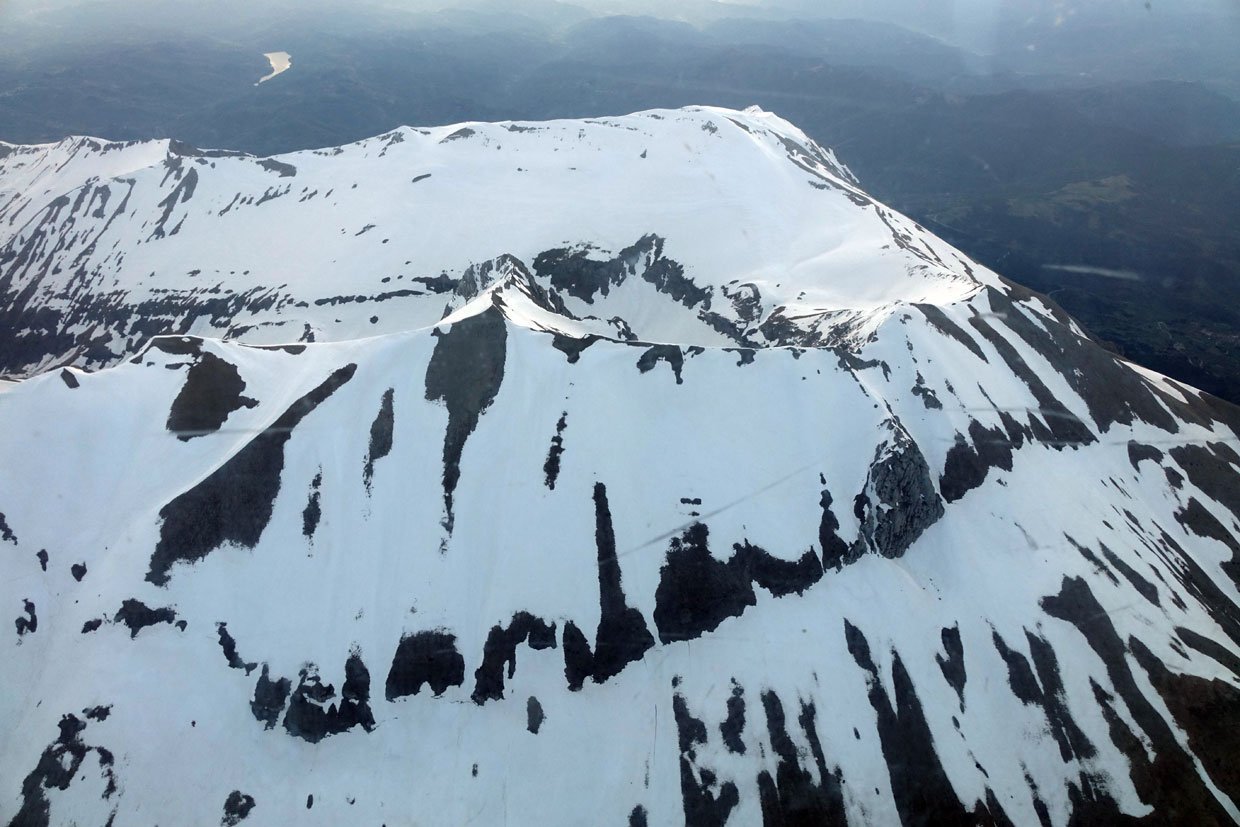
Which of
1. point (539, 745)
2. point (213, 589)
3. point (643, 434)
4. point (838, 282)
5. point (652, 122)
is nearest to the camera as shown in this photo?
point (539, 745)

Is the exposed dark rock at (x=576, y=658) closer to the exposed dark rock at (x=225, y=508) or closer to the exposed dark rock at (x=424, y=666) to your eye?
the exposed dark rock at (x=424, y=666)

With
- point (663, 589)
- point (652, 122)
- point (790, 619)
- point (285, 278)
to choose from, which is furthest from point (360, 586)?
point (652, 122)

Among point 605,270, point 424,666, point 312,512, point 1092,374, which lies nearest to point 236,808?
point 424,666

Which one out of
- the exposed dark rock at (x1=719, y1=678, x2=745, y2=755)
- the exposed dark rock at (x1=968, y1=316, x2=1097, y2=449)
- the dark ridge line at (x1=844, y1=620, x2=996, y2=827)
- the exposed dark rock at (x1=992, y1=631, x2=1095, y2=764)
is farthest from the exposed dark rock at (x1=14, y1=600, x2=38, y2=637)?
the exposed dark rock at (x1=968, y1=316, x2=1097, y2=449)

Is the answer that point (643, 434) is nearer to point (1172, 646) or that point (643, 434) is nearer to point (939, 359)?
point (939, 359)

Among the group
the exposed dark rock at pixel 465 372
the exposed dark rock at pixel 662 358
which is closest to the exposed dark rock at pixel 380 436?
the exposed dark rock at pixel 465 372
